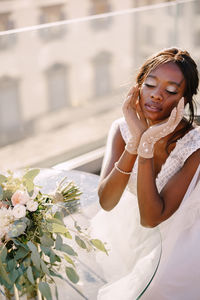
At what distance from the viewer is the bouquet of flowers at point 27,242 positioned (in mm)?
1026

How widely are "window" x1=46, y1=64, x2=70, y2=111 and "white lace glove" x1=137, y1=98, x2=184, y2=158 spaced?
4.85ft

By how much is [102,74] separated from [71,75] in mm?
284

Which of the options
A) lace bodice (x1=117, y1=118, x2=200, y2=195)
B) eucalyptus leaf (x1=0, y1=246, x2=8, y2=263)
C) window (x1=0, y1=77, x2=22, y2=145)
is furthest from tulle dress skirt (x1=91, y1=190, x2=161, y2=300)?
window (x1=0, y1=77, x2=22, y2=145)

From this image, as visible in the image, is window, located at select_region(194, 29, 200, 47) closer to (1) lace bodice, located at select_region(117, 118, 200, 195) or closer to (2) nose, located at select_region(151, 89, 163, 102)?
(1) lace bodice, located at select_region(117, 118, 200, 195)

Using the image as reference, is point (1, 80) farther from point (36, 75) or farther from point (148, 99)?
point (148, 99)

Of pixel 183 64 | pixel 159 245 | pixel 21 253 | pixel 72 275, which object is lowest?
pixel 159 245

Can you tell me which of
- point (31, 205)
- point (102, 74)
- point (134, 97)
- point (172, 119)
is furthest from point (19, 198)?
point (102, 74)

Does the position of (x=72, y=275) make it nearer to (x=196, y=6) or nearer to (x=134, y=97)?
(x=134, y=97)

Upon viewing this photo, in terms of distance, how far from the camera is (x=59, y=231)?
3.64 ft

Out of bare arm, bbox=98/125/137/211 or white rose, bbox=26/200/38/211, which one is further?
bare arm, bbox=98/125/137/211

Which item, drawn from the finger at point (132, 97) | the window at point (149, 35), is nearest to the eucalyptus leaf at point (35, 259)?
the finger at point (132, 97)

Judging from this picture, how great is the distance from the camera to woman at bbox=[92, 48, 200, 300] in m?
1.50

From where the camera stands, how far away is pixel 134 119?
1614 mm

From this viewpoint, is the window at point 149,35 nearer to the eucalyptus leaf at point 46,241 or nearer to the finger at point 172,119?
the finger at point 172,119
